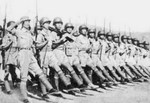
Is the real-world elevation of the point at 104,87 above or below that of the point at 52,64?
below

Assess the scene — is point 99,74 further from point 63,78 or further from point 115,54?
point 115,54

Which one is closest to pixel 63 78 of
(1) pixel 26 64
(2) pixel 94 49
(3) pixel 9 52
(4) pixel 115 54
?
(1) pixel 26 64

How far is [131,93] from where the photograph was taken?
10.8 meters

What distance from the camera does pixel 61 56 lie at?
389 inches

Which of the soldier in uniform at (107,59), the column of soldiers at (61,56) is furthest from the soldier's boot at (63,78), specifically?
the soldier in uniform at (107,59)

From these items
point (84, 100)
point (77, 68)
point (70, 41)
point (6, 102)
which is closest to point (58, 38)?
point (70, 41)

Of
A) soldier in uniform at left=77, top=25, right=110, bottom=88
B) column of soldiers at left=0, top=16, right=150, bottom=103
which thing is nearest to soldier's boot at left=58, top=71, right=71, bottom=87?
column of soldiers at left=0, top=16, right=150, bottom=103

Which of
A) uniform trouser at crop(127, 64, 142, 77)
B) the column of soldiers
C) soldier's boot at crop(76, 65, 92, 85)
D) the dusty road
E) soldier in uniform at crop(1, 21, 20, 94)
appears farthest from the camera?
uniform trouser at crop(127, 64, 142, 77)

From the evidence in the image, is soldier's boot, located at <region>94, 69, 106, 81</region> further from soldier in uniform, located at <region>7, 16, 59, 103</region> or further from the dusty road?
soldier in uniform, located at <region>7, 16, 59, 103</region>

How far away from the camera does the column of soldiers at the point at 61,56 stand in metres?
8.41

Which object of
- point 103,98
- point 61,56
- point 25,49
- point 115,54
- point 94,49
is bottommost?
point 103,98

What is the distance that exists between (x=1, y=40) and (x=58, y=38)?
1.79 m

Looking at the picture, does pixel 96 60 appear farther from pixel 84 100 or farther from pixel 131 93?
pixel 84 100

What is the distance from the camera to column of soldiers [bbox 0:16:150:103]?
8.41m
